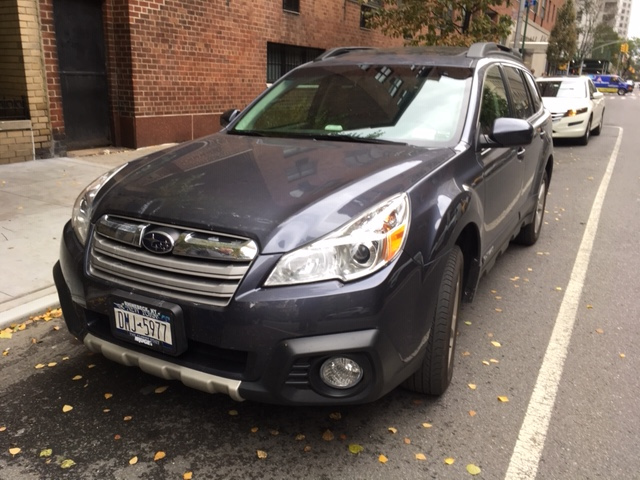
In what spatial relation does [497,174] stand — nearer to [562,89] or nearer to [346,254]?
[346,254]

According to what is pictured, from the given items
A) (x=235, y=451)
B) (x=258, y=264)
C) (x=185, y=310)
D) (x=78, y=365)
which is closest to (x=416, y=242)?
(x=258, y=264)

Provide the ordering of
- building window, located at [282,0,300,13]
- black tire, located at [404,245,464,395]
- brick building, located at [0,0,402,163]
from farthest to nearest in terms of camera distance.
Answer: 1. building window, located at [282,0,300,13]
2. brick building, located at [0,0,402,163]
3. black tire, located at [404,245,464,395]

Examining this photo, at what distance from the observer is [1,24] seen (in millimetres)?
8594

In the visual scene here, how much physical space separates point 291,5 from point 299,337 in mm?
12751

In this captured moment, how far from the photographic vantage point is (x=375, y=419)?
9.76ft

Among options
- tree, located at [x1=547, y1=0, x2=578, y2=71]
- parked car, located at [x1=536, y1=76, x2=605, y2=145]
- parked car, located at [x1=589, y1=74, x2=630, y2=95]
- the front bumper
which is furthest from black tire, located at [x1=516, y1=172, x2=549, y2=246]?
parked car, located at [x1=589, y1=74, x2=630, y2=95]

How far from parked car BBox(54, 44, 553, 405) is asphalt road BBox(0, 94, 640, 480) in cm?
33

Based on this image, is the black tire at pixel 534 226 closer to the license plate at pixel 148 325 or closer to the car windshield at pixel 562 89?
the license plate at pixel 148 325

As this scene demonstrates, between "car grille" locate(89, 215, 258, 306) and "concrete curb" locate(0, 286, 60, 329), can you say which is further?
"concrete curb" locate(0, 286, 60, 329)

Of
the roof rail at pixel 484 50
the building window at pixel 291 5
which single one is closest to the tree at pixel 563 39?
the building window at pixel 291 5

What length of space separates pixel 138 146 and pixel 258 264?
27.4 ft

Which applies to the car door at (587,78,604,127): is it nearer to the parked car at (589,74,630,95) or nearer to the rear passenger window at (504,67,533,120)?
the rear passenger window at (504,67,533,120)

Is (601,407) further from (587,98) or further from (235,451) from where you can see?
(587,98)

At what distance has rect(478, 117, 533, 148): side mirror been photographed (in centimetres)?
354
